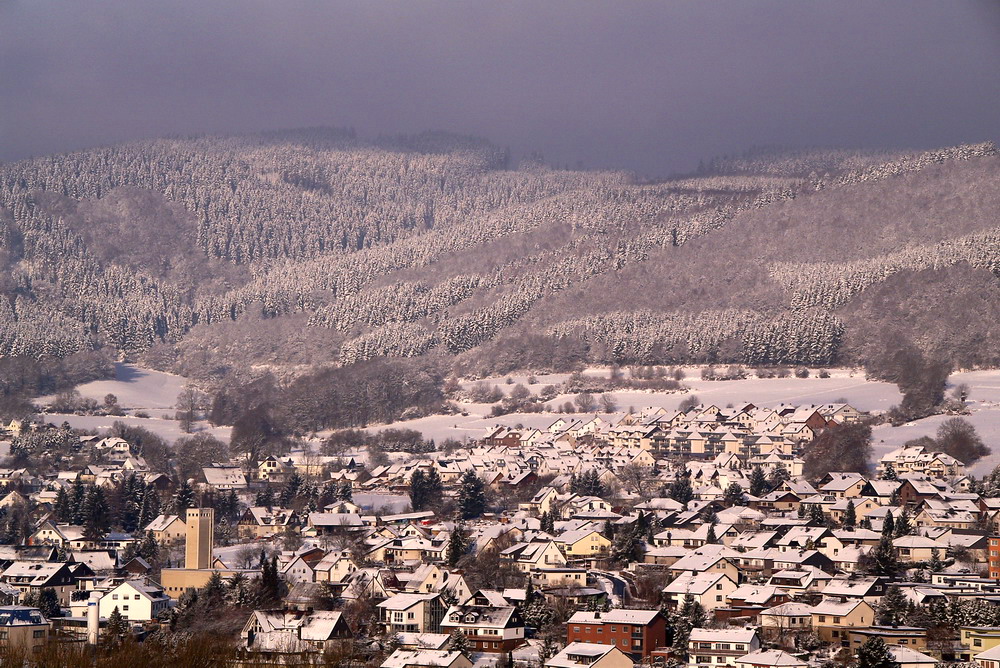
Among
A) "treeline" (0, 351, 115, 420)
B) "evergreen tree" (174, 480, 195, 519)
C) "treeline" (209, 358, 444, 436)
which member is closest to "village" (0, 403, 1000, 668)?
"evergreen tree" (174, 480, 195, 519)

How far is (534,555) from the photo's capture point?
63062mm

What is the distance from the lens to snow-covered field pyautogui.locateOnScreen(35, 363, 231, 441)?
367ft

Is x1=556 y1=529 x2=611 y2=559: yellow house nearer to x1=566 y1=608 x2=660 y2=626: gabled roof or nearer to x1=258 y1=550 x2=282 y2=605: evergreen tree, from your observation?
x1=258 y1=550 x2=282 y2=605: evergreen tree

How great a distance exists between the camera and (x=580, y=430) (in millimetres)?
101438

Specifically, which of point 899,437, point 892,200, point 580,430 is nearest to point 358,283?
point 892,200

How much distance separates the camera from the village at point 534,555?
50438 millimetres

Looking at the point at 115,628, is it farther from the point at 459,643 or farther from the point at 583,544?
the point at 583,544

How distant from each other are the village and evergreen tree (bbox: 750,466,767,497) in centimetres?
19

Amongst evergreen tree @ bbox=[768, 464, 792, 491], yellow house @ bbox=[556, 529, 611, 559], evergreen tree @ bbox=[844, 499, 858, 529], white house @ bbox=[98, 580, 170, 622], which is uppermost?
evergreen tree @ bbox=[768, 464, 792, 491]

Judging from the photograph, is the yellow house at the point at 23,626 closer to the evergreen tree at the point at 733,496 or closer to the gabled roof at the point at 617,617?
the gabled roof at the point at 617,617

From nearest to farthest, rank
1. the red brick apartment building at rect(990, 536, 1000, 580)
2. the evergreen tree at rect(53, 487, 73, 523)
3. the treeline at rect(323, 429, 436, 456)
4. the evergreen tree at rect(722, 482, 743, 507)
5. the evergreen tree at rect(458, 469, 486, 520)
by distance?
the red brick apartment building at rect(990, 536, 1000, 580)
the evergreen tree at rect(458, 469, 486, 520)
the evergreen tree at rect(722, 482, 743, 507)
the evergreen tree at rect(53, 487, 73, 523)
the treeline at rect(323, 429, 436, 456)

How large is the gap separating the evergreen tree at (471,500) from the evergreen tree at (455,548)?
26.2 ft

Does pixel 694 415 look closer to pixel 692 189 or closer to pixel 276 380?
pixel 276 380

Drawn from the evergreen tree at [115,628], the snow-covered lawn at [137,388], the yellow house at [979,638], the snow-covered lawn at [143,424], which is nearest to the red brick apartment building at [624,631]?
the yellow house at [979,638]
